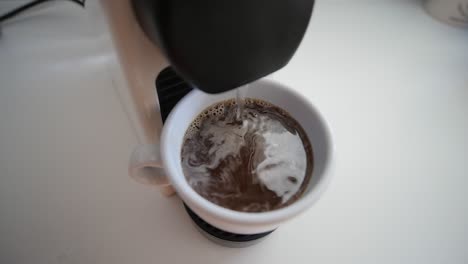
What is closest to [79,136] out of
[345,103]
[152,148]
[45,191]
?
[45,191]

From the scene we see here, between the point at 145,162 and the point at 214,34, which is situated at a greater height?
the point at 214,34

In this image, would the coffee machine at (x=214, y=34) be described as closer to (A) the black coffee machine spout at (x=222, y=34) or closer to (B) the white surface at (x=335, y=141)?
(A) the black coffee machine spout at (x=222, y=34)

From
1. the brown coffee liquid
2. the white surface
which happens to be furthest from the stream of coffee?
the white surface

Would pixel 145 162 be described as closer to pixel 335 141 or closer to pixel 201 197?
pixel 201 197

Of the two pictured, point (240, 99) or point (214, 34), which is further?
point (240, 99)

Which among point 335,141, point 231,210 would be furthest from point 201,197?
point 335,141

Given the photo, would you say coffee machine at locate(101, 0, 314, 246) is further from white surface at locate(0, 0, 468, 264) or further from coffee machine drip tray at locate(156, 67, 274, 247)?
white surface at locate(0, 0, 468, 264)
